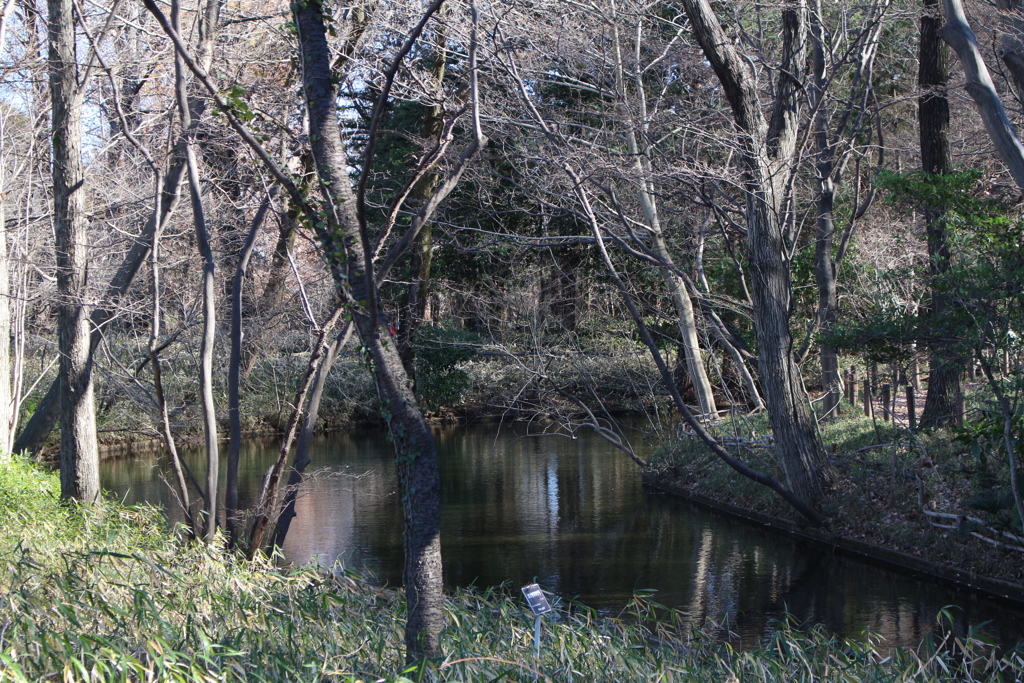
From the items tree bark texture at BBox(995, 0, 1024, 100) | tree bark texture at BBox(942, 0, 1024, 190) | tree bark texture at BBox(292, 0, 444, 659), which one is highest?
tree bark texture at BBox(995, 0, 1024, 100)

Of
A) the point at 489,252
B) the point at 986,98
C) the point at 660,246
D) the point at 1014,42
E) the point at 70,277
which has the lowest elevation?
the point at 70,277

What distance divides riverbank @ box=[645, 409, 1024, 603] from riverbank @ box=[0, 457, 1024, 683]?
1.89m

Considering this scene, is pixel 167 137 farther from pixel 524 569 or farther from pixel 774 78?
pixel 774 78

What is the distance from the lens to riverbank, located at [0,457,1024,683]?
3.56m

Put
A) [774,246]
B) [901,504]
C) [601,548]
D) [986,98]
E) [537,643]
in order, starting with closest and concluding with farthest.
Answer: [537,643] → [986,98] → [901,504] → [774,246] → [601,548]

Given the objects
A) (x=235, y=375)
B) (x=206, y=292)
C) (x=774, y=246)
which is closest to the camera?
(x=206, y=292)

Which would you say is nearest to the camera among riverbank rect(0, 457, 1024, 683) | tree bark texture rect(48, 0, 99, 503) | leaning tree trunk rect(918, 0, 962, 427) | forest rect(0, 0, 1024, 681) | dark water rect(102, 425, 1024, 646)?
riverbank rect(0, 457, 1024, 683)

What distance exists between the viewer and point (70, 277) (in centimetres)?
827

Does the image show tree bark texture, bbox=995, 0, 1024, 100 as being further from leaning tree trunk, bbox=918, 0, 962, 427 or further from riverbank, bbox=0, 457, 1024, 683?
riverbank, bbox=0, 457, 1024, 683

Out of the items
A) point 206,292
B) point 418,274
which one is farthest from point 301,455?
point 418,274

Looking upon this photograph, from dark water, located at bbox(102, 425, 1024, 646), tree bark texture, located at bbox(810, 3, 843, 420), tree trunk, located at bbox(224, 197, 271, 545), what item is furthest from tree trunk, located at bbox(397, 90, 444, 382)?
tree trunk, located at bbox(224, 197, 271, 545)

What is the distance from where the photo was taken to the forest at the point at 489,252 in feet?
13.8

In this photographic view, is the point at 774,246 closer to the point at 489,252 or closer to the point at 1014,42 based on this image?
the point at 1014,42

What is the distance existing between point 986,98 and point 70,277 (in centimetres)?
839
